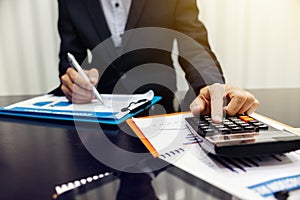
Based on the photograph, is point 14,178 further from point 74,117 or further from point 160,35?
point 160,35

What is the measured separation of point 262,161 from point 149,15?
79 centimetres

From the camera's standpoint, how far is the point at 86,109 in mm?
643

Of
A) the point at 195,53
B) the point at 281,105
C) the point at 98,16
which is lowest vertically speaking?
the point at 281,105

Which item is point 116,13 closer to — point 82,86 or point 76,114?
point 82,86

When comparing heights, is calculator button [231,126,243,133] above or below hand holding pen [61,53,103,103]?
below

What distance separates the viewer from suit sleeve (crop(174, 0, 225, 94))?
761 millimetres

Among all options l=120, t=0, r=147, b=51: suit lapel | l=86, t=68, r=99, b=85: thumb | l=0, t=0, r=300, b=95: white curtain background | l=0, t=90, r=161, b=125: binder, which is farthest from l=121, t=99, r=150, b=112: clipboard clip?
l=0, t=0, r=300, b=95: white curtain background

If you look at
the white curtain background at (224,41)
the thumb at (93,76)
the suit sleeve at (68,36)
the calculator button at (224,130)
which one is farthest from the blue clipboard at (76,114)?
the white curtain background at (224,41)

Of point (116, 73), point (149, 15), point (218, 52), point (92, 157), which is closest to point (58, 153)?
point (92, 157)

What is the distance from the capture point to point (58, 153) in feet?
1.45

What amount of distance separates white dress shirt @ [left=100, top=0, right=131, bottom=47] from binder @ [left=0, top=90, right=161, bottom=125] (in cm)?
40

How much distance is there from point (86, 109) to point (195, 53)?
1.30ft

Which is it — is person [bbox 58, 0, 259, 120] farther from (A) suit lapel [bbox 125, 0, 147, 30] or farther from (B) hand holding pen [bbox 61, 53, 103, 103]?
(B) hand holding pen [bbox 61, 53, 103, 103]

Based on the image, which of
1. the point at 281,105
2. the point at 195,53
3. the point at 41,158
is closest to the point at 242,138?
the point at 41,158
